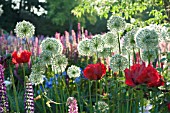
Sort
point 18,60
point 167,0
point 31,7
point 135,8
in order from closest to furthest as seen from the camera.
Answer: point 18,60 < point 167,0 < point 135,8 < point 31,7

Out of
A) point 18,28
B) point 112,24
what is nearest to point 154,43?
point 112,24

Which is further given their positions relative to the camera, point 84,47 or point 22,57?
point 84,47

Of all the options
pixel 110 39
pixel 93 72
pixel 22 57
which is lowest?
pixel 93 72

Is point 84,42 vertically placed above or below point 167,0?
below

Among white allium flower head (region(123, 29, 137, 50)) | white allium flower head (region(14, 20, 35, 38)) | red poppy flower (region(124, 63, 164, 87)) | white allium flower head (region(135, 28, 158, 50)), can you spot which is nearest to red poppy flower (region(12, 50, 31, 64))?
white allium flower head (region(14, 20, 35, 38))

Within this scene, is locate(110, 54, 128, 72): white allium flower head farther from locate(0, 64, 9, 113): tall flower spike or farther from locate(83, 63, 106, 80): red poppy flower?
locate(0, 64, 9, 113): tall flower spike

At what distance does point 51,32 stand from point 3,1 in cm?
446

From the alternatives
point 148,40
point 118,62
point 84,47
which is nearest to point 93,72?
point 118,62

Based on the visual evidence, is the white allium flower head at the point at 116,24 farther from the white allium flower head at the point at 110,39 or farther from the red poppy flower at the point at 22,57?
the red poppy flower at the point at 22,57

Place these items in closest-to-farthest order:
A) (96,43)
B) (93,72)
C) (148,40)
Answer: (148,40), (93,72), (96,43)

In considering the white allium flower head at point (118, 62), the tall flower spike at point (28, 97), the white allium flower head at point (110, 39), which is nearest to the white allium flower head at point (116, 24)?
the white allium flower head at point (110, 39)

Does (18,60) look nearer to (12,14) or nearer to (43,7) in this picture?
(12,14)

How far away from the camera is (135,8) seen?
6.90m

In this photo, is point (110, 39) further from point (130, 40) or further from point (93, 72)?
point (93, 72)
